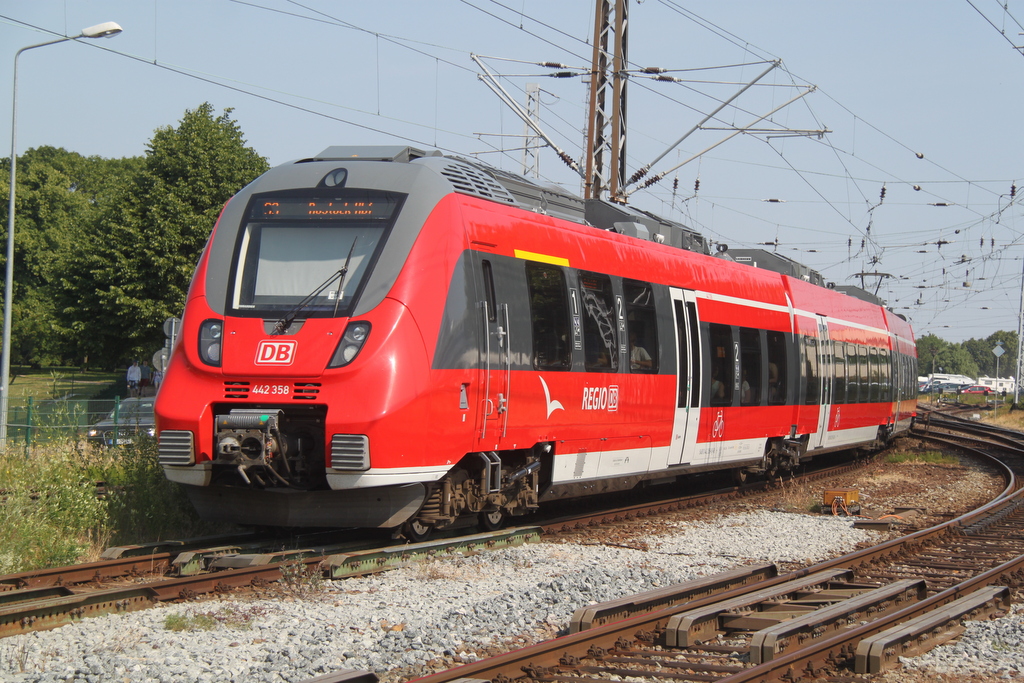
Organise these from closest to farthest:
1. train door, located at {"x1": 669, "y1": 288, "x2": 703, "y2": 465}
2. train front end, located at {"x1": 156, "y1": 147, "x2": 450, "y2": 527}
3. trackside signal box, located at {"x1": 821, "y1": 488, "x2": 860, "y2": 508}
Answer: train front end, located at {"x1": 156, "y1": 147, "x2": 450, "y2": 527} < train door, located at {"x1": 669, "y1": 288, "x2": 703, "y2": 465} < trackside signal box, located at {"x1": 821, "y1": 488, "x2": 860, "y2": 508}

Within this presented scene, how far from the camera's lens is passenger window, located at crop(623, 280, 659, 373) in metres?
11.6

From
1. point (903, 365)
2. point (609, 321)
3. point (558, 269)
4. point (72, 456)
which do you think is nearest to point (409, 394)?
point (558, 269)

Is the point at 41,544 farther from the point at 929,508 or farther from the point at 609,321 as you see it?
the point at 929,508

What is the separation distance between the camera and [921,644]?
257 inches

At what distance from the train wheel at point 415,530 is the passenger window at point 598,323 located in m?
2.55

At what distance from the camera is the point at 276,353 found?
8234 millimetres

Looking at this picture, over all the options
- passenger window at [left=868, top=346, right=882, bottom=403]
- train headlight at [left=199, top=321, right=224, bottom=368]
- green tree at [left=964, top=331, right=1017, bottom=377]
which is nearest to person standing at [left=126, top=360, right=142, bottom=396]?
passenger window at [left=868, top=346, right=882, bottom=403]

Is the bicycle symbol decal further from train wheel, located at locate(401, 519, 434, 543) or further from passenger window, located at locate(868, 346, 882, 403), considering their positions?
passenger window, located at locate(868, 346, 882, 403)

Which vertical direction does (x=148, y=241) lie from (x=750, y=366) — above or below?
above

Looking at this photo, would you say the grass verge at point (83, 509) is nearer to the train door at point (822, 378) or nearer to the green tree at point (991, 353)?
the train door at point (822, 378)

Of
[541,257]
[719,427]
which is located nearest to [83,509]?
[541,257]

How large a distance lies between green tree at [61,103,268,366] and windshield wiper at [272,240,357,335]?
22632 millimetres

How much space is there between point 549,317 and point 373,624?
14.4 feet

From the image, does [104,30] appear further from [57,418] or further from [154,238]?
[154,238]
